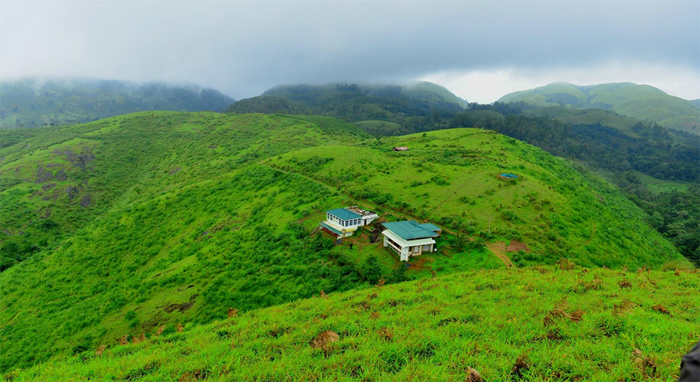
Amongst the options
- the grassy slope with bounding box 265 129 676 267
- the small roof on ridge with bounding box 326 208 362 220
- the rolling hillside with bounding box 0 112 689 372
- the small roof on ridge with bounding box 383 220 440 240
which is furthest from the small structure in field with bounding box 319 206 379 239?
the grassy slope with bounding box 265 129 676 267

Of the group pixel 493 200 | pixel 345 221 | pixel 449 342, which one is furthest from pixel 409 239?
pixel 449 342

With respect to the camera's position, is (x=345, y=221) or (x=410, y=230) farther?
(x=345, y=221)

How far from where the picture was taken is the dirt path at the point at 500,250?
26.1 metres

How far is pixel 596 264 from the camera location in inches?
1110

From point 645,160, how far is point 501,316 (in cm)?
25173

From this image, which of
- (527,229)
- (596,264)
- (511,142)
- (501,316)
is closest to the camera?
(501,316)

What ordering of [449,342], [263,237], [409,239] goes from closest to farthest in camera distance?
[449,342] → [409,239] → [263,237]

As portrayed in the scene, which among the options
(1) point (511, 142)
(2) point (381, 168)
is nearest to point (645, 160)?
(1) point (511, 142)

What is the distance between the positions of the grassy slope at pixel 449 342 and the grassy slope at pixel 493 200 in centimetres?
1702

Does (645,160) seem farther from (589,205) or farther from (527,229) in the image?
(527,229)

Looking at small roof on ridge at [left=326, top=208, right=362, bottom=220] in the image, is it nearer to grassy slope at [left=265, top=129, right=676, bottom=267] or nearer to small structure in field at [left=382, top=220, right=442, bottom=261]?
small structure in field at [left=382, top=220, right=442, bottom=261]

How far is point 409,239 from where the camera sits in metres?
27.3

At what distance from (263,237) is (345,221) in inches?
457

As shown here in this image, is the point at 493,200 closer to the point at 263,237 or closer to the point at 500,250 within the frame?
the point at 500,250
